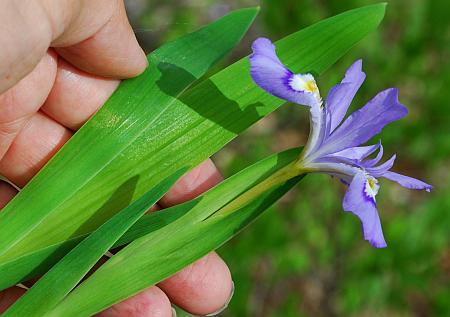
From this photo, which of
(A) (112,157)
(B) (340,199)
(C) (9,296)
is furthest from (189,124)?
(B) (340,199)

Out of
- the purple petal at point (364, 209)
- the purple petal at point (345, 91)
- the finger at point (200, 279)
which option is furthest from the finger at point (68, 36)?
the purple petal at point (364, 209)

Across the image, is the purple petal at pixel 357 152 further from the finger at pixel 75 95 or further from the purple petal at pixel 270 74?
the finger at pixel 75 95

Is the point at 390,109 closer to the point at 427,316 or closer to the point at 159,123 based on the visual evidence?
the point at 159,123

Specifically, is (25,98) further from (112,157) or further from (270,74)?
(270,74)

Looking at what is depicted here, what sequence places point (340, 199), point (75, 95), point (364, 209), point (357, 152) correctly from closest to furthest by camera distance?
1. point (364, 209)
2. point (357, 152)
3. point (75, 95)
4. point (340, 199)

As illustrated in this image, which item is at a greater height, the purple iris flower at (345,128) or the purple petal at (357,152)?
the purple iris flower at (345,128)

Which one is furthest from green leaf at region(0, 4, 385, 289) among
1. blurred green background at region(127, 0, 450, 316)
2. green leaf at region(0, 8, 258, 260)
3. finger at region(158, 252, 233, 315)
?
blurred green background at region(127, 0, 450, 316)

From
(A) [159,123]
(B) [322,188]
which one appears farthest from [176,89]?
(B) [322,188]
